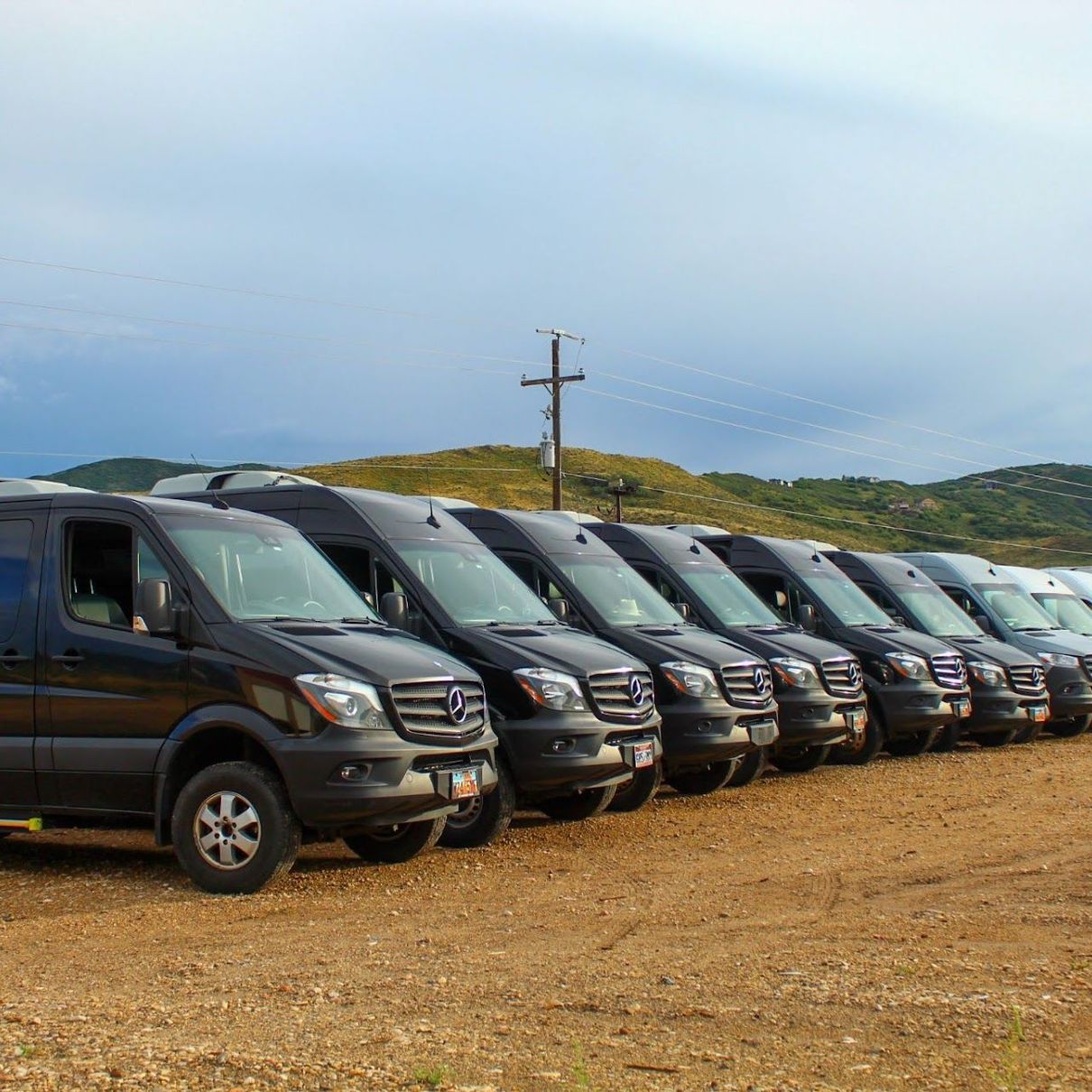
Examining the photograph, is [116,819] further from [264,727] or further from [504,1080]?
[504,1080]

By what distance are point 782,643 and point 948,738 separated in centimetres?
429

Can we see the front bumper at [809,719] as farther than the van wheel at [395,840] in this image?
Yes

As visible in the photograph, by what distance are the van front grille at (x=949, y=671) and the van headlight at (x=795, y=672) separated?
293 cm

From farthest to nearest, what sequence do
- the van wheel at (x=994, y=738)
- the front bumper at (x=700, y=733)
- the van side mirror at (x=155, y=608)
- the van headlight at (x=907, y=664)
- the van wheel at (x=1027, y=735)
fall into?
1. the van wheel at (x=1027, y=735)
2. the van wheel at (x=994, y=738)
3. the van headlight at (x=907, y=664)
4. the front bumper at (x=700, y=733)
5. the van side mirror at (x=155, y=608)

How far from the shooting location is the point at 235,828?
28.4ft

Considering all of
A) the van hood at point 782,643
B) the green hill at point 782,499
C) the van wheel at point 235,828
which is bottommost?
the van wheel at point 235,828

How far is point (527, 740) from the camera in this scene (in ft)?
34.2

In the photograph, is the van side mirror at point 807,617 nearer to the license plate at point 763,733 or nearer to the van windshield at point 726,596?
the van windshield at point 726,596

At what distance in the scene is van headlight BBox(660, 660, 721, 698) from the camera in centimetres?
1262

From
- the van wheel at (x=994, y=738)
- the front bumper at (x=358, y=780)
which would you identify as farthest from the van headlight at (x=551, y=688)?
the van wheel at (x=994, y=738)

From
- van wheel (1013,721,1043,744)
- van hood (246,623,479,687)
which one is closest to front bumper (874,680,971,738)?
van wheel (1013,721,1043,744)

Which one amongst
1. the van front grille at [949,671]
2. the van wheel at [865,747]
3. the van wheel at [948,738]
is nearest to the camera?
the van wheel at [865,747]

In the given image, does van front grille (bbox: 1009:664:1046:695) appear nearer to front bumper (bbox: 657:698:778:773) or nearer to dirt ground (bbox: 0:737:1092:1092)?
front bumper (bbox: 657:698:778:773)

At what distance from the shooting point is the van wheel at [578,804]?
11539 millimetres
